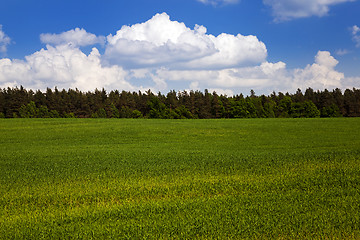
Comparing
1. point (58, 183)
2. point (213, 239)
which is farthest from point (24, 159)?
point (213, 239)

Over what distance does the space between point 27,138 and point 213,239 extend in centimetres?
3522

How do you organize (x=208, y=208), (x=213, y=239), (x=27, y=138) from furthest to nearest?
(x=27, y=138)
(x=208, y=208)
(x=213, y=239)

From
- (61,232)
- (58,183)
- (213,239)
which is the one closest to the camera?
(213,239)

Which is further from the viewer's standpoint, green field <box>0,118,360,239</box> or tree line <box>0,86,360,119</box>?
tree line <box>0,86,360,119</box>

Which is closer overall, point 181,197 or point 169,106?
point 181,197

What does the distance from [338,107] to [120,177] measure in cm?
11386

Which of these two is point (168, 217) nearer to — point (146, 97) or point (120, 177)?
point (120, 177)

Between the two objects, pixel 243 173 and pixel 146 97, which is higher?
pixel 146 97

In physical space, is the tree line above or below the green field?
above

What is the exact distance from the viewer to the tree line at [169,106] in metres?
103

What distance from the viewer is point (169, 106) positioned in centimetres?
10906

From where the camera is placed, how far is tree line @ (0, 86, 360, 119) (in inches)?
4055

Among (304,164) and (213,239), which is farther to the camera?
(304,164)

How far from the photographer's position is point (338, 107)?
109062 millimetres
